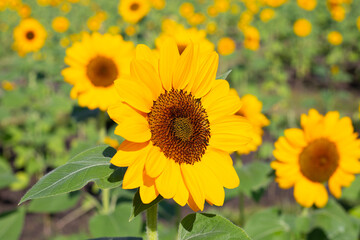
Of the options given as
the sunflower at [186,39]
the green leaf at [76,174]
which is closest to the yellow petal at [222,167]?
the green leaf at [76,174]

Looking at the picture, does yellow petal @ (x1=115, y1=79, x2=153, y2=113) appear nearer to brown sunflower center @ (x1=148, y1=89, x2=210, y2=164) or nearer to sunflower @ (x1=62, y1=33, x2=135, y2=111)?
brown sunflower center @ (x1=148, y1=89, x2=210, y2=164)

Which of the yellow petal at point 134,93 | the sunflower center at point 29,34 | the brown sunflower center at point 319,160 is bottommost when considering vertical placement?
the sunflower center at point 29,34

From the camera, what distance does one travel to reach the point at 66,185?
0.92m

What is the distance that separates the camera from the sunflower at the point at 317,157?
189 centimetres

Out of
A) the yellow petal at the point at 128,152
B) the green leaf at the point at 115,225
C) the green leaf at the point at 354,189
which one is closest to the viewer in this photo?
the yellow petal at the point at 128,152

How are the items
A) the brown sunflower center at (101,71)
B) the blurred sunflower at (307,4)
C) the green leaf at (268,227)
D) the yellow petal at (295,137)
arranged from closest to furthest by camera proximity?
1. the yellow petal at (295,137)
2. the green leaf at (268,227)
3. the brown sunflower center at (101,71)
4. the blurred sunflower at (307,4)

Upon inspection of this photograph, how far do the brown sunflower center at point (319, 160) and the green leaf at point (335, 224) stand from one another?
365mm

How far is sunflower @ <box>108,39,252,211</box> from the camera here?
90 centimetres

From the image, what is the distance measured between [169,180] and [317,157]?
1.19m

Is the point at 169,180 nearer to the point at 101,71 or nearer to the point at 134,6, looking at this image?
the point at 101,71

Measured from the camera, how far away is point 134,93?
91 cm

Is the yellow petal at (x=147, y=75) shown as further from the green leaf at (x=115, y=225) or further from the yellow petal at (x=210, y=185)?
the green leaf at (x=115, y=225)

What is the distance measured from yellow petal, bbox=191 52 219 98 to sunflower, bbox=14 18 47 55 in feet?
11.7

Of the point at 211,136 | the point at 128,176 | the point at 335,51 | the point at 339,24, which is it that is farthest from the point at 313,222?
the point at 339,24
